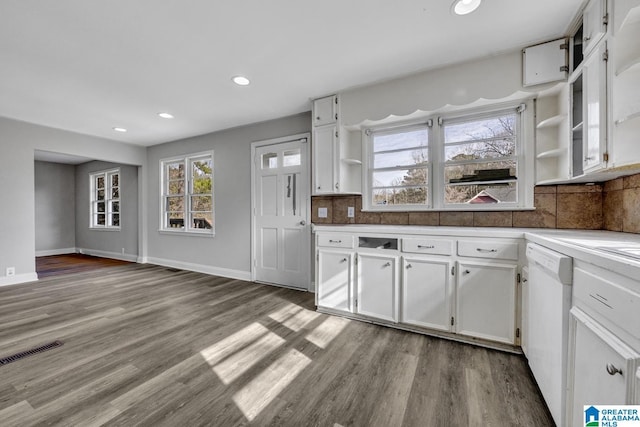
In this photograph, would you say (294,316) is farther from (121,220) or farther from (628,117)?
(121,220)

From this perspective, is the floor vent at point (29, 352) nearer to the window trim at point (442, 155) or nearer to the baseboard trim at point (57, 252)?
the window trim at point (442, 155)

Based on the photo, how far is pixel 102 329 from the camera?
2529mm

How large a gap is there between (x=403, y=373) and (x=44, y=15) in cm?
361

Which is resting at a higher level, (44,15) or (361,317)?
(44,15)

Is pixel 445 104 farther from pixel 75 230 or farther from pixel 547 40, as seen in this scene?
pixel 75 230

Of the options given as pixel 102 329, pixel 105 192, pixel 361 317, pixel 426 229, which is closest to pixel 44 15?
pixel 102 329

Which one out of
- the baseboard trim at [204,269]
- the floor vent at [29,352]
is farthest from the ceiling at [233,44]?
the baseboard trim at [204,269]

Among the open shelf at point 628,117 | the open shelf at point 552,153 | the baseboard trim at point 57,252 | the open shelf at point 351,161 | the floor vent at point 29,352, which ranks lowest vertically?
the floor vent at point 29,352

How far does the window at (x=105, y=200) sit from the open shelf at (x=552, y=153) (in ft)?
24.8

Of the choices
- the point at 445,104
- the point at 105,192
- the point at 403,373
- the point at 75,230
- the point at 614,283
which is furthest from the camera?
the point at 75,230

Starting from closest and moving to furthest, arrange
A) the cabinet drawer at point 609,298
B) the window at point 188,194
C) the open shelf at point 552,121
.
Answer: the cabinet drawer at point 609,298 < the open shelf at point 552,121 < the window at point 188,194

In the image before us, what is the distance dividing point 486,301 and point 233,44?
9.79ft

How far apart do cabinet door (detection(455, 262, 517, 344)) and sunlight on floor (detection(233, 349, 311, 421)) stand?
4.37 ft

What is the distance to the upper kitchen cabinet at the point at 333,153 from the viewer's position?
3.14m
